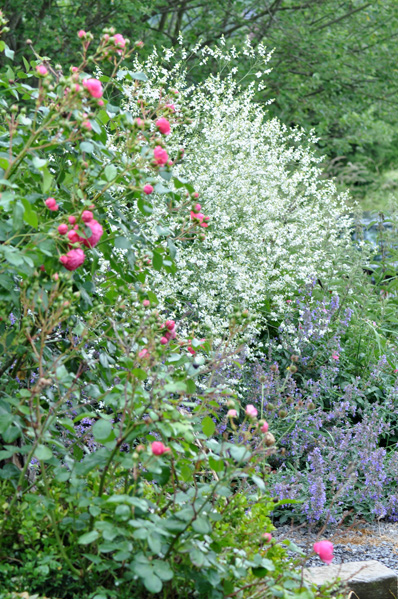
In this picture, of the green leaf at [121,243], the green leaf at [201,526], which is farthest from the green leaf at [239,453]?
the green leaf at [121,243]

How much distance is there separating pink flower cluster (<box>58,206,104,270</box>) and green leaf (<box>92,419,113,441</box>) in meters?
0.44

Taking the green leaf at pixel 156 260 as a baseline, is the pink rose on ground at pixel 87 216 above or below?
above

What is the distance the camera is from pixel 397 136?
1727cm

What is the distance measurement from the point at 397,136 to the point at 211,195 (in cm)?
1464

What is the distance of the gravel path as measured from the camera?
2.83 meters

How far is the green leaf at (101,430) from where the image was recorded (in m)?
1.65

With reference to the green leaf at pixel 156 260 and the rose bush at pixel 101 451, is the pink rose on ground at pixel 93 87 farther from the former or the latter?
the green leaf at pixel 156 260

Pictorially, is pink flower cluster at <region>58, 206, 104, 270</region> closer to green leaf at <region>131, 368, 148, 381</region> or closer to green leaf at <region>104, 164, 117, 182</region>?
green leaf at <region>104, 164, 117, 182</region>

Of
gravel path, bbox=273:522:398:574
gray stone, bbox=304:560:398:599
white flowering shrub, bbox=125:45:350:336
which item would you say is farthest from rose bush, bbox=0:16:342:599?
white flowering shrub, bbox=125:45:350:336

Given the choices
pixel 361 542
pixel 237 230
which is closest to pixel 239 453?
pixel 361 542

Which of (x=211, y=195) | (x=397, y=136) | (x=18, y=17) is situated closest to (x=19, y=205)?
(x=211, y=195)

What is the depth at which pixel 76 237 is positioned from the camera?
1.82 m

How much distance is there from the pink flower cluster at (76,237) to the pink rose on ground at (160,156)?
245 millimetres

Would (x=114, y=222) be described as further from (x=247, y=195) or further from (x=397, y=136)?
(x=397, y=136)
